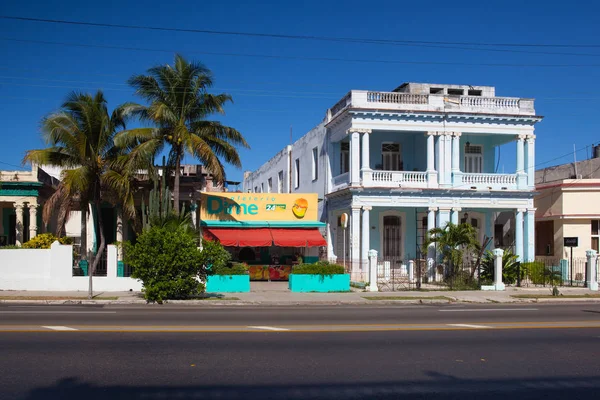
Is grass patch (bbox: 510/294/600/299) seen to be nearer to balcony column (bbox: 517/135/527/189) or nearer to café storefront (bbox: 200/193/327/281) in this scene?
balcony column (bbox: 517/135/527/189)

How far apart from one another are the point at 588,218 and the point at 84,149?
24.0 meters

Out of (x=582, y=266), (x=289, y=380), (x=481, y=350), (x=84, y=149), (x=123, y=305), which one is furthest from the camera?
(x=582, y=266)

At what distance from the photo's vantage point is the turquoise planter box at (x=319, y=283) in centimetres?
2430

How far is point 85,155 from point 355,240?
12.1 metres

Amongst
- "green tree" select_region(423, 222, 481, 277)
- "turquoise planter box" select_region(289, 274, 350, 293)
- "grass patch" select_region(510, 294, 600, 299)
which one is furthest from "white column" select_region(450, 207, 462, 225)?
"turquoise planter box" select_region(289, 274, 350, 293)

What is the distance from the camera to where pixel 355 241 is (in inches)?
1106

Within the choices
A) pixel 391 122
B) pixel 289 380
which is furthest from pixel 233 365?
pixel 391 122

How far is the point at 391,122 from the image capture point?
92.8 feet

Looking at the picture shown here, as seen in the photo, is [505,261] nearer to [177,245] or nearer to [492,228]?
[492,228]

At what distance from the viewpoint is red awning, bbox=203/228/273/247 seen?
26.8m

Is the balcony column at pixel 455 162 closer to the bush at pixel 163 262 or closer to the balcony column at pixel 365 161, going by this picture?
the balcony column at pixel 365 161

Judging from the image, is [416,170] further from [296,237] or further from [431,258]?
[296,237]

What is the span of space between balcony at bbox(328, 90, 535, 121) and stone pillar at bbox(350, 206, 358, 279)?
15.7 ft

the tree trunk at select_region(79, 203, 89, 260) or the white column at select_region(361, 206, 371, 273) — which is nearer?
the tree trunk at select_region(79, 203, 89, 260)
